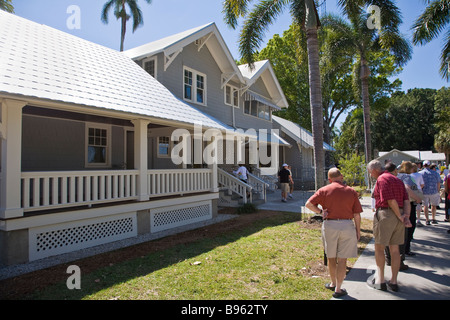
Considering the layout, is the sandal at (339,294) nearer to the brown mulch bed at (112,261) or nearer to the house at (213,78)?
the brown mulch bed at (112,261)

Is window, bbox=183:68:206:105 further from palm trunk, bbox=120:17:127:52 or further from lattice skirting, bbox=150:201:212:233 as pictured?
palm trunk, bbox=120:17:127:52

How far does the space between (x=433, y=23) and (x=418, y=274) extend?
14.4 metres

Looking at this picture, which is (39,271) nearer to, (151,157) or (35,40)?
(35,40)

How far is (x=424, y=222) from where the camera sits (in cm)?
951

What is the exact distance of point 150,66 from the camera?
1296cm

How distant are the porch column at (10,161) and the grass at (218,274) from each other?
199cm

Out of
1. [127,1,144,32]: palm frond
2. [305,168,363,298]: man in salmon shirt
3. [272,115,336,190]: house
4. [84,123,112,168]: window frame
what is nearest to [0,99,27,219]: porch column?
[84,123,112,168]: window frame

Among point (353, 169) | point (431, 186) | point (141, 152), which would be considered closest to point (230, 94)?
point (353, 169)

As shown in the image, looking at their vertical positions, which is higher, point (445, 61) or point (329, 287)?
point (445, 61)

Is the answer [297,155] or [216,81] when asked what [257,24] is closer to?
[216,81]

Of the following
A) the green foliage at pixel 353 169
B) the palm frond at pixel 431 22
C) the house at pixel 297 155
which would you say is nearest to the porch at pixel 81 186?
the green foliage at pixel 353 169

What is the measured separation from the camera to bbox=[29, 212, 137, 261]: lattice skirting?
20.1ft

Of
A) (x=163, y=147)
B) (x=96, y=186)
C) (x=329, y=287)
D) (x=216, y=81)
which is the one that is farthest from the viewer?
(x=216, y=81)
